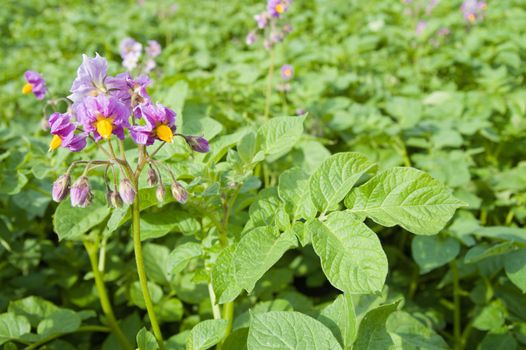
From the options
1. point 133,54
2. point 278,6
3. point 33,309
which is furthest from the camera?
point 133,54

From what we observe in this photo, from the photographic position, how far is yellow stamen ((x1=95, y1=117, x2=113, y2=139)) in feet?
3.54

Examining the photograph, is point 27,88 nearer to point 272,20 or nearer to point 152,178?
point 152,178

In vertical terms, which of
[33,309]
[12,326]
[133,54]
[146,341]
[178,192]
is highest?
[178,192]

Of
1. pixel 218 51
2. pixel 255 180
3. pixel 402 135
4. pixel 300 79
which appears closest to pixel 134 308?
pixel 255 180

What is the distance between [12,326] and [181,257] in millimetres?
590

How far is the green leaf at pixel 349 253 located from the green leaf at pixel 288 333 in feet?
0.48

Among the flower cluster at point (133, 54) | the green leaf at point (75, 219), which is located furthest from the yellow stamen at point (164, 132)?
the flower cluster at point (133, 54)

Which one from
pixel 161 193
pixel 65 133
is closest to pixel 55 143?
pixel 65 133

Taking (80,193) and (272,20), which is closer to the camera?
(80,193)

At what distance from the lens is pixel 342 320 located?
129cm

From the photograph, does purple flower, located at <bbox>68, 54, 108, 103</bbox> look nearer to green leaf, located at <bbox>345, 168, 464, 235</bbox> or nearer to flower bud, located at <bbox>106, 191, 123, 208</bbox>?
flower bud, located at <bbox>106, 191, 123, 208</bbox>

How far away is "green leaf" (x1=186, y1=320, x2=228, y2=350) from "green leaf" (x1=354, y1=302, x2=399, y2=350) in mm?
350

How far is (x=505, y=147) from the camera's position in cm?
289

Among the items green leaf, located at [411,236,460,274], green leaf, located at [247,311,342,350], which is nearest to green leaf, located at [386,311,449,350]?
green leaf, located at [411,236,460,274]
